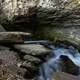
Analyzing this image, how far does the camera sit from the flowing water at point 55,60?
16.7ft

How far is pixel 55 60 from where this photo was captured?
571 cm

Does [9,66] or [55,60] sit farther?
[55,60]

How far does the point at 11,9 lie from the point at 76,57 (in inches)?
150

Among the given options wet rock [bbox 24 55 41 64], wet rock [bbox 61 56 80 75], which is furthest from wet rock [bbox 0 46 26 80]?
wet rock [bbox 61 56 80 75]

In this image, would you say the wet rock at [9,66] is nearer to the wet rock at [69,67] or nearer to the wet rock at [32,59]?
the wet rock at [32,59]

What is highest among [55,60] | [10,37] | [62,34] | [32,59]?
[10,37]

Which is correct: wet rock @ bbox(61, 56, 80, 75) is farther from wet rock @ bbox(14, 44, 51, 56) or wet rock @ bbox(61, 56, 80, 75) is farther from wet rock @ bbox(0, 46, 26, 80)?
wet rock @ bbox(0, 46, 26, 80)

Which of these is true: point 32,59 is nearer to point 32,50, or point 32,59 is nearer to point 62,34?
point 32,50

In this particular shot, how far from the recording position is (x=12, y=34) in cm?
586

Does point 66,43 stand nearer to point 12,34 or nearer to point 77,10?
point 12,34

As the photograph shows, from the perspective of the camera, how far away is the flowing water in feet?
16.7

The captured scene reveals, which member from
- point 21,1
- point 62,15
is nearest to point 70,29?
point 62,15

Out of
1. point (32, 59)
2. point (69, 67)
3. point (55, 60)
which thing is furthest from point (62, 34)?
point (32, 59)

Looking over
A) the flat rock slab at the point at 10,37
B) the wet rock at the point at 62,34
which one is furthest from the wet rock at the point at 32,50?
the wet rock at the point at 62,34
